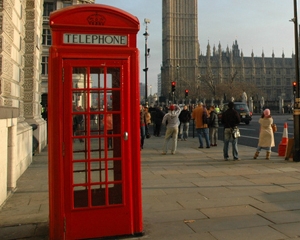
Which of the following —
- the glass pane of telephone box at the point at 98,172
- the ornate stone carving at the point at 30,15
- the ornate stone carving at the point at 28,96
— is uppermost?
the ornate stone carving at the point at 30,15

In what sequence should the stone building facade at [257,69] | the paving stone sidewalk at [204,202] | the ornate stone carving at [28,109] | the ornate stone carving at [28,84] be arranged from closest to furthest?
1. the paving stone sidewalk at [204,202]
2. the ornate stone carving at [28,84]
3. the ornate stone carving at [28,109]
4. the stone building facade at [257,69]

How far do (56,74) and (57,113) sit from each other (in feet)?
1.38

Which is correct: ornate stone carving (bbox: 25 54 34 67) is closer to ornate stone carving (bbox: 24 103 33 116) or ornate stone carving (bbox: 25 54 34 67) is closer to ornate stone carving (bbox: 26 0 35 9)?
ornate stone carving (bbox: 24 103 33 116)

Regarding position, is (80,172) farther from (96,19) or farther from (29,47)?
(29,47)

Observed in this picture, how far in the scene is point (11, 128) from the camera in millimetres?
6734

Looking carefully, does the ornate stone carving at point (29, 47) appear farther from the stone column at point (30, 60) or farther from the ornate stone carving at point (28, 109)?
the ornate stone carving at point (28, 109)

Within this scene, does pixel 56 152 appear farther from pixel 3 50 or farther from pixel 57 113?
pixel 3 50

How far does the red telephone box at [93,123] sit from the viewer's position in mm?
3916

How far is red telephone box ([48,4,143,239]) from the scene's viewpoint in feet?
12.8

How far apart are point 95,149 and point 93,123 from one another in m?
0.30

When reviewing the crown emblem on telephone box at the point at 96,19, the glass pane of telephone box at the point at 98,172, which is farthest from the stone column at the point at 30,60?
the glass pane of telephone box at the point at 98,172

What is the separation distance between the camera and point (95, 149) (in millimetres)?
4137

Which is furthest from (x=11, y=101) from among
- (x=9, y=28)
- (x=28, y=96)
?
(x=28, y=96)

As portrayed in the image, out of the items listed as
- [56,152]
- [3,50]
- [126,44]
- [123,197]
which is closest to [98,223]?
[123,197]
